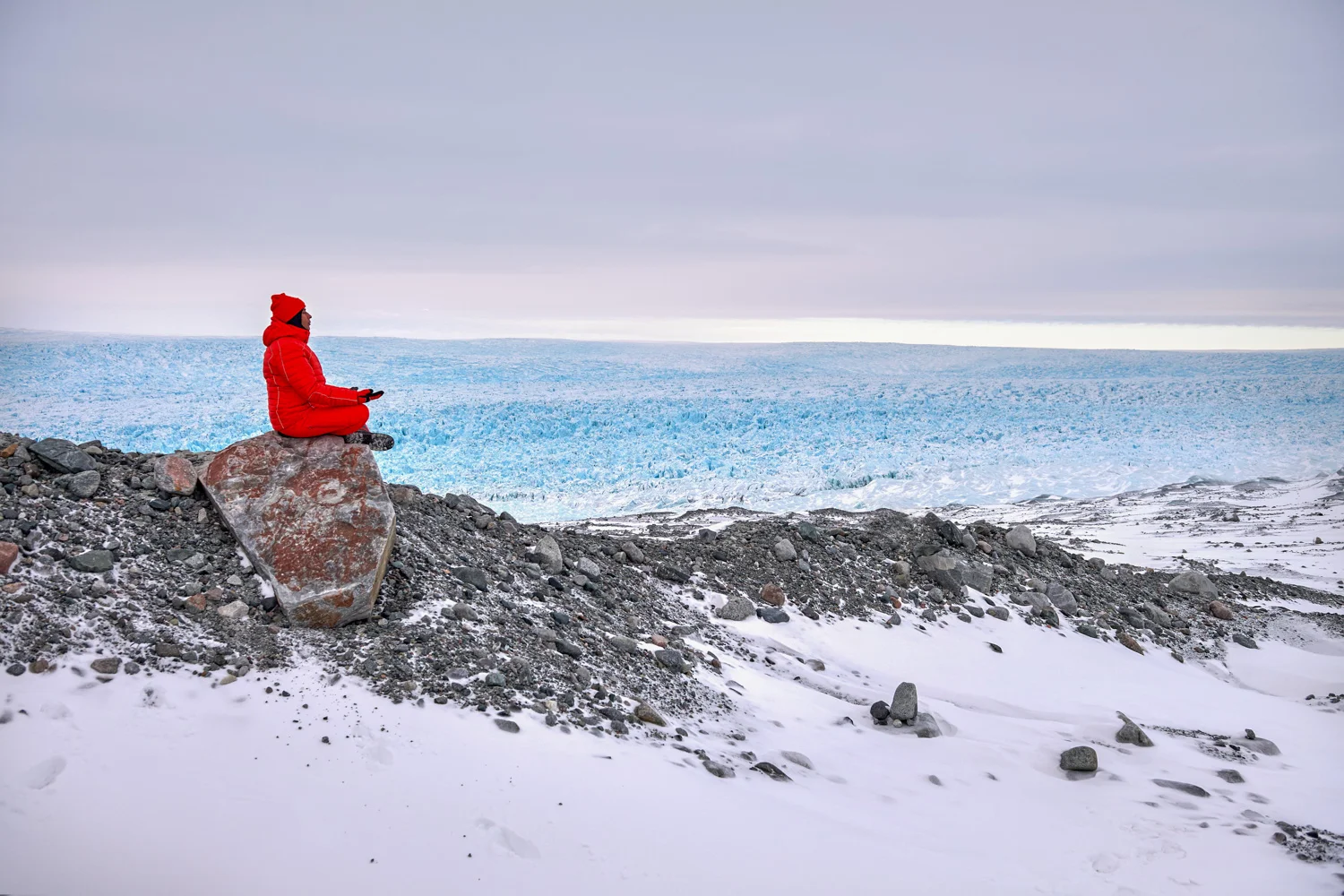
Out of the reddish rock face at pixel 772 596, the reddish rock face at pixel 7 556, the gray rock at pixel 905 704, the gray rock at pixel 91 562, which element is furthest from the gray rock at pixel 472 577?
the gray rock at pixel 905 704

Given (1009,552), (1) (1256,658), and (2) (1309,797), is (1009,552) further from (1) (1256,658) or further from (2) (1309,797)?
(2) (1309,797)

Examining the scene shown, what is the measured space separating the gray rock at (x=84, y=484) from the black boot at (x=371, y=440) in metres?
1.54

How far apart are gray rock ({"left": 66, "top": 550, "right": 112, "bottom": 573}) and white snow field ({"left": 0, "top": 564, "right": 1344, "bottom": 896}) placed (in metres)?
0.93

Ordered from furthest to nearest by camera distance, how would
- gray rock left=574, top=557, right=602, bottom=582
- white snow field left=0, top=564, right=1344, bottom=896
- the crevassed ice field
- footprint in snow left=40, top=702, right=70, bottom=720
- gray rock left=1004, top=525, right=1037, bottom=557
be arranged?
the crevassed ice field < gray rock left=1004, top=525, right=1037, bottom=557 < gray rock left=574, top=557, right=602, bottom=582 < footprint in snow left=40, top=702, right=70, bottom=720 < white snow field left=0, top=564, right=1344, bottom=896

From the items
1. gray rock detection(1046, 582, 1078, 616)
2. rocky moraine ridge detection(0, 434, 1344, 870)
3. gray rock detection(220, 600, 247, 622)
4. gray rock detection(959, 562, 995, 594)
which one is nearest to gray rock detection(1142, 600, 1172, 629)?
rocky moraine ridge detection(0, 434, 1344, 870)

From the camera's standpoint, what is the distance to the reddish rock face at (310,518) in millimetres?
4410

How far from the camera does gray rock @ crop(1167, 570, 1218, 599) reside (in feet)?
29.9

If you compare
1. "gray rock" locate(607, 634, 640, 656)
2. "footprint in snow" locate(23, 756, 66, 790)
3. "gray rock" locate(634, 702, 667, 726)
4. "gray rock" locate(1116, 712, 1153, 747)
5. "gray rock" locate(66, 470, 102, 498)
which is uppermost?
"gray rock" locate(66, 470, 102, 498)

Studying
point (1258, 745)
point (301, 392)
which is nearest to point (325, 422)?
point (301, 392)

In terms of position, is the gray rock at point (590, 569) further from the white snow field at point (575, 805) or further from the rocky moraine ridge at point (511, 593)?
the white snow field at point (575, 805)

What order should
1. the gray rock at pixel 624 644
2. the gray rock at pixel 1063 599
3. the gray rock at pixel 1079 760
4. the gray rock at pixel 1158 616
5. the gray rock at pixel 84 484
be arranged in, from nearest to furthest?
the gray rock at pixel 1079 760, the gray rock at pixel 84 484, the gray rock at pixel 624 644, the gray rock at pixel 1063 599, the gray rock at pixel 1158 616

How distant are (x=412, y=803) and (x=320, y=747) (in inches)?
21.4

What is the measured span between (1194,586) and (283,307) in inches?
385

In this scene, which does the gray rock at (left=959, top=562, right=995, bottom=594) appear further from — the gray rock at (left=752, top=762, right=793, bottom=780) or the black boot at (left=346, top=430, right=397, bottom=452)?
the black boot at (left=346, top=430, right=397, bottom=452)
